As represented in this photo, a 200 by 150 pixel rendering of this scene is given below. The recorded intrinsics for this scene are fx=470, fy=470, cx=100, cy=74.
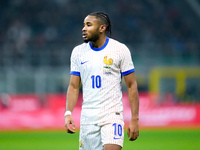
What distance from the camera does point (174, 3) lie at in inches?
1169

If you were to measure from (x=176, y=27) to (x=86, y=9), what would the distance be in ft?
17.8

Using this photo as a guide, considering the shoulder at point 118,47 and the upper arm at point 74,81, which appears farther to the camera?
the upper arm at point 74,81

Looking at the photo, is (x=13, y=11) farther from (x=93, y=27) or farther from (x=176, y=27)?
(x=93, y=27)

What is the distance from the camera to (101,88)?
5.45m

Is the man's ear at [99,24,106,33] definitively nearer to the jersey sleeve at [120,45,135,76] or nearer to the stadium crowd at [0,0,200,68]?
the jersey sleeve at [120,45,135,76]

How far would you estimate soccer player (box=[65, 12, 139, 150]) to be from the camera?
17.7 feet

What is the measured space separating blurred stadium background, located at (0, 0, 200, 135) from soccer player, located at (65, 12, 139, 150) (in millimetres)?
14283

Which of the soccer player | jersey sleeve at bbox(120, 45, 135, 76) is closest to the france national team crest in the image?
the soccer player

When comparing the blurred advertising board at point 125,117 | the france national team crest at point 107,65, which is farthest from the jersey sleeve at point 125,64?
the blurred advertising board at point 125,117

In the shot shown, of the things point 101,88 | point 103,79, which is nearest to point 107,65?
point 103,79

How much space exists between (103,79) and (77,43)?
19.1 metres

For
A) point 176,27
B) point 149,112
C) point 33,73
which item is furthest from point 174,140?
point 176,27

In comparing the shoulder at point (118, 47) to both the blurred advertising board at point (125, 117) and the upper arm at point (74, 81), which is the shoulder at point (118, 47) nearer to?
the upper arm at point (74, 81)

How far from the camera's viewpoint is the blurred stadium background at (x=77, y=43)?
20125 mm
